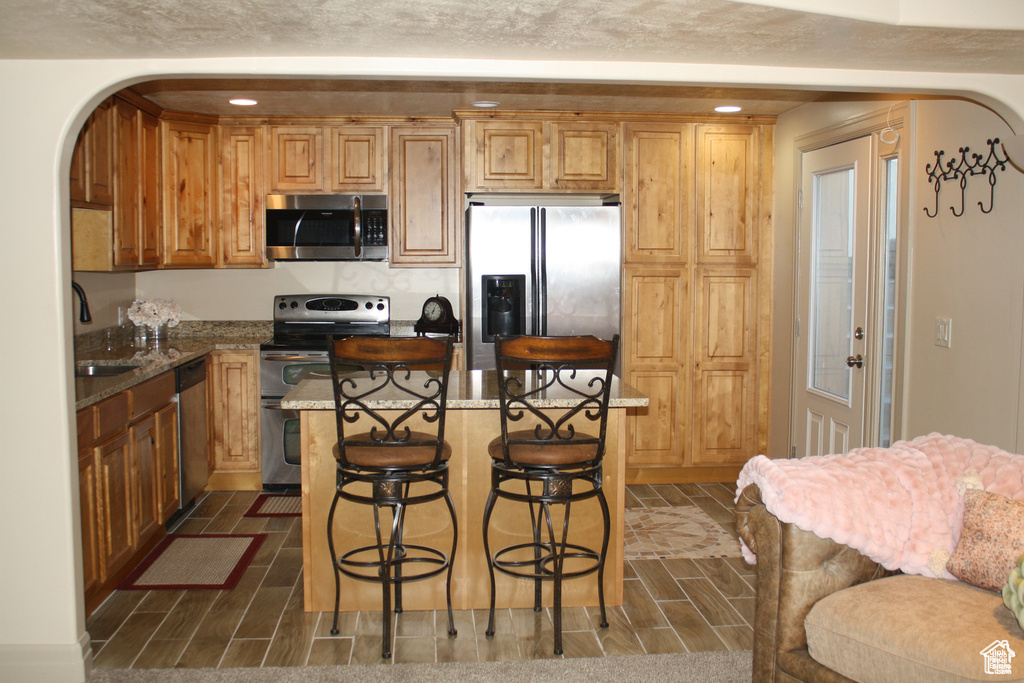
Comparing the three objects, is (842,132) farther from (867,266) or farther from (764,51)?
(764,51)

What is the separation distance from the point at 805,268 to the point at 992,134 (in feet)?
5.36

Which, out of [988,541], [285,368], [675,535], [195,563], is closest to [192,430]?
[285,368]

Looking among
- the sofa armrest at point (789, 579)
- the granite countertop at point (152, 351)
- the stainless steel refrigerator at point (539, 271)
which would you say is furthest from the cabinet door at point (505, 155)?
the sofa armrest at point (789, 579)

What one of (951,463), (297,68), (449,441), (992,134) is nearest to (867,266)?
(992,134)

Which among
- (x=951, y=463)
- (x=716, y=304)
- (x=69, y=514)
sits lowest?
(x=69, y=514)

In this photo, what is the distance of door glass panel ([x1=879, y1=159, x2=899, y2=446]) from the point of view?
3.88m

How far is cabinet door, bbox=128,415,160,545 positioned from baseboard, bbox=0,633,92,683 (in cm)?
98

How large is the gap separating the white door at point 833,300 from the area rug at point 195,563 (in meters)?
2.96

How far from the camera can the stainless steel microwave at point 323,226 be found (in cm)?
511

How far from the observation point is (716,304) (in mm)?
5156

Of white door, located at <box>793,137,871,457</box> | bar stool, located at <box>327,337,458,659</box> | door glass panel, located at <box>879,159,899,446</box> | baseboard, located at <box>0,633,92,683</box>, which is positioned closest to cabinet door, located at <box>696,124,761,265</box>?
white door, located at <box>793,137,871,457</box>

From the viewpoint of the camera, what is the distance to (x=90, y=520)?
3160 millimetres

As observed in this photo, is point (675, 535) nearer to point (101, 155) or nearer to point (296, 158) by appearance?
point (296, 158)

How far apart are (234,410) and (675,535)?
2657 mm
